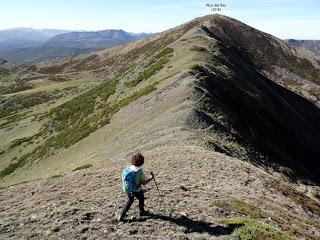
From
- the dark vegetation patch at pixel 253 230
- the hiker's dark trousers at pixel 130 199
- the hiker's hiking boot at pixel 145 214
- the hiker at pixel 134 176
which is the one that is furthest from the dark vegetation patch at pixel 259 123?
the hiker at pixel 134 176

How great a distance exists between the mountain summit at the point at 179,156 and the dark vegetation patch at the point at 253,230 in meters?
0.07

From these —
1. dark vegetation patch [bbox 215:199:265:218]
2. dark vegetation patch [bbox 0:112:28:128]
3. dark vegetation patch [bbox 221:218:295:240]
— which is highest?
dark vegetation patch [bbox 221:218:295:240]

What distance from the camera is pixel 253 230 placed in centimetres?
1955

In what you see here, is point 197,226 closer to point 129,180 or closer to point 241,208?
point 129,180

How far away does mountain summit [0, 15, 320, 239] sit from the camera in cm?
2066

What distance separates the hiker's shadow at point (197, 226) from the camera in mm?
19281

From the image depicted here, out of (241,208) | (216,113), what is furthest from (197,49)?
(241,208)

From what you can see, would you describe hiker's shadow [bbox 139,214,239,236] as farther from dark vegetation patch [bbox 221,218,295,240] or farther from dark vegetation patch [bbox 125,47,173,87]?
dark vegetation patch [bbox 125,47,173,87]

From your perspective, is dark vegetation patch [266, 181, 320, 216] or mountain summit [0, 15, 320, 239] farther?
dark vegetation patch [266, 181, 320, 216]

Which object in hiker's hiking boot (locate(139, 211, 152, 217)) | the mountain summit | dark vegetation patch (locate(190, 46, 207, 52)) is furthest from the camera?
dark vegetation patch (locate(190, 46, 207, 52))

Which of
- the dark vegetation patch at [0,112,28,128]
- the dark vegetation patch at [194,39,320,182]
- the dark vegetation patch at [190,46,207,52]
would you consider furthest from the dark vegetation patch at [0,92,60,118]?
the dark vegetation patch at [194,39,320,182]

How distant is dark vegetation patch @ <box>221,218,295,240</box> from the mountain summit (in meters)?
0.07

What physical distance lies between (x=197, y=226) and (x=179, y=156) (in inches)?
528

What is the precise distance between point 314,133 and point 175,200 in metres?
57.1
